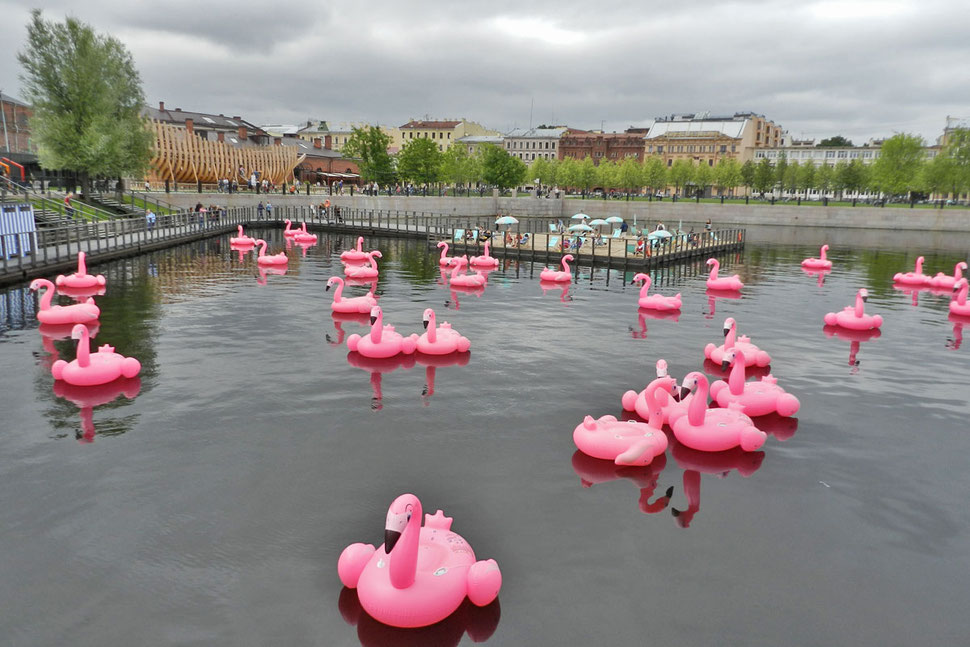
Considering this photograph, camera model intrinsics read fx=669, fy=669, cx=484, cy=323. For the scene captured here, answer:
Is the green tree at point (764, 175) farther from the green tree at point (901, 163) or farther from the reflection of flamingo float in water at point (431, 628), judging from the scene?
the reflection of flamingo float in water at point (431, 628)

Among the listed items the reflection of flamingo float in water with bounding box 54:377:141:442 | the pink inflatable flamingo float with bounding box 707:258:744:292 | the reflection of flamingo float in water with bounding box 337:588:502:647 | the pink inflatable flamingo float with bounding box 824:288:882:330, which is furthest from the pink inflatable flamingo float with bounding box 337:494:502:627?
the pink inflatable flamingo float with bounding box 707:258:744:292

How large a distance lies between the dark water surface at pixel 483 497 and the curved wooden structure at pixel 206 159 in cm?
5901

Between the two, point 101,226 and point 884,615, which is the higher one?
point 101,226

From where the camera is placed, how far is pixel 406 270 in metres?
38.5

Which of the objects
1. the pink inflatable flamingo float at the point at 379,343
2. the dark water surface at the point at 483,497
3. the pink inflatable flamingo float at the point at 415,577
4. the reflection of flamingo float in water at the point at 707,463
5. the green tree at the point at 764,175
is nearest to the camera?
the pink inflatable flamingo float at the point at 415,577

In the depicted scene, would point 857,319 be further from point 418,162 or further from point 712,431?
point 418,162

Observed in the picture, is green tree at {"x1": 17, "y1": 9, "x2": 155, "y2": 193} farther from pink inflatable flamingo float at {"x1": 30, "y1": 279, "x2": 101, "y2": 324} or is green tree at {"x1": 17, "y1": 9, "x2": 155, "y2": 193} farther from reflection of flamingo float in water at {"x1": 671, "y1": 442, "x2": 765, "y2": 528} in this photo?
reflection of flamingo float in water at {"x1": 671, "y1": 442, "x2": 765, "y2": 528}

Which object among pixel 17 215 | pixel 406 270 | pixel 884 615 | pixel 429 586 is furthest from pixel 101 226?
pixel 884 615

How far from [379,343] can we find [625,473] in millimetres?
8485

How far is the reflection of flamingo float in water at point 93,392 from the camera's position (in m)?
14.9

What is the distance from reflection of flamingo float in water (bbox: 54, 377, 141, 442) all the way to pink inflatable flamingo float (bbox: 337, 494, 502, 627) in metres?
8.98

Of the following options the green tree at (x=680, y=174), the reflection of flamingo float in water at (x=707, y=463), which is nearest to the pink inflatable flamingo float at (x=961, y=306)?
the reflection of flamingo float in water at (x=707, y=463)

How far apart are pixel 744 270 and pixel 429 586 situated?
38.7 meters

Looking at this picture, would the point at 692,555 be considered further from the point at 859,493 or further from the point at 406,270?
the point at 406,270
